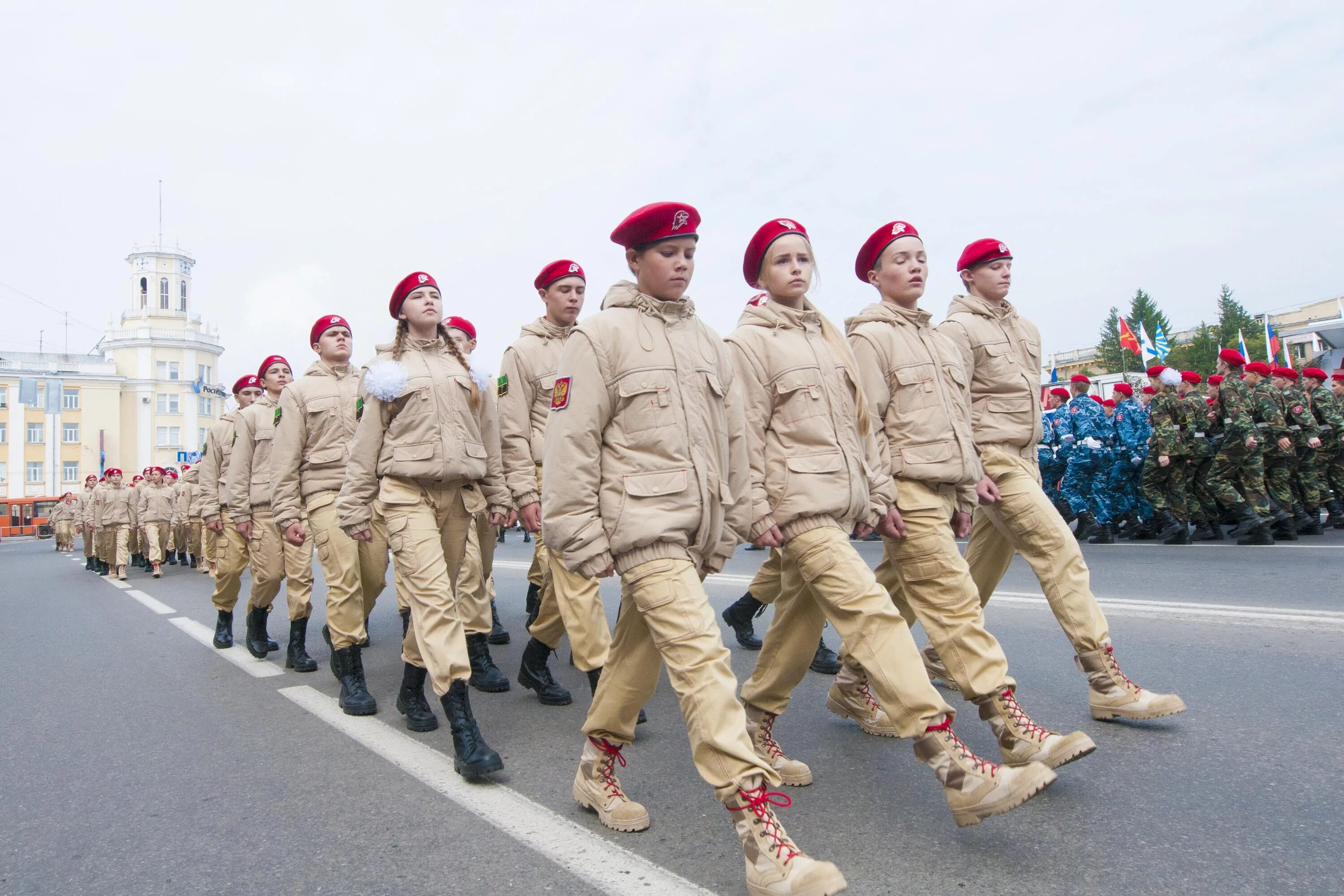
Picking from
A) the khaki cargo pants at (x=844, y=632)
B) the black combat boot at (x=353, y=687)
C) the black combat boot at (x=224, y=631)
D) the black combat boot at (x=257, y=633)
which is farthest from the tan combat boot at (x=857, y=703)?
the black combat boot at (x=224, y=631)

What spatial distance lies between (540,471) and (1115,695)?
354cm

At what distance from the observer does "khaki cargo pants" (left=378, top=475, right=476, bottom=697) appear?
4113 millimetres

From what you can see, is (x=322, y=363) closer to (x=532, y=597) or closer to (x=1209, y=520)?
(x=532, y=597)

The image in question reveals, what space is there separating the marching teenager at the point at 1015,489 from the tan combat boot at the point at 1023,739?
43cm

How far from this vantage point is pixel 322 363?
6254 millimetres

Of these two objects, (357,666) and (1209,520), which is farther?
(1209,520)

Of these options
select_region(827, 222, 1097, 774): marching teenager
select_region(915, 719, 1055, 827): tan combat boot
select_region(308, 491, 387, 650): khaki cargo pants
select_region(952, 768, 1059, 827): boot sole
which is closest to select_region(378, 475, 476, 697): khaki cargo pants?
select_region(308, 491, 387, 650): khaki cargo pants

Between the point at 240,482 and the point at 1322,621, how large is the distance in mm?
7354

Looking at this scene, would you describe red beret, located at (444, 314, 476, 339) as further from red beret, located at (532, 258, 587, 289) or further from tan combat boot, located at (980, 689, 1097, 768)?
tan combat boot, located at (980, 689, 1097, 768)

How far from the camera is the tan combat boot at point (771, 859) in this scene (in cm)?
246

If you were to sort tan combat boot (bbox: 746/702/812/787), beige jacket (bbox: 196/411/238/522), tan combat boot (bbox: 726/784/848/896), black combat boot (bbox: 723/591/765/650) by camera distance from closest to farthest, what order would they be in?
tan combat boot (bbox: 726/784/848/896)
tan combat boot (bbox: 746/702/812/787)
black combat boot (bbox: 723/591/765/650)
beige jacket (bbox: 196/411/238/522)

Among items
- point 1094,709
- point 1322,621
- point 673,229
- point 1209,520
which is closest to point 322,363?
point 673,229

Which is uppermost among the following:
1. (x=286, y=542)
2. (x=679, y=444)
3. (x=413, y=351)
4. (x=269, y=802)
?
(x=413, y=351)

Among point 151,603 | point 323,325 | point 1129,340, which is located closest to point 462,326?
point 323,325
